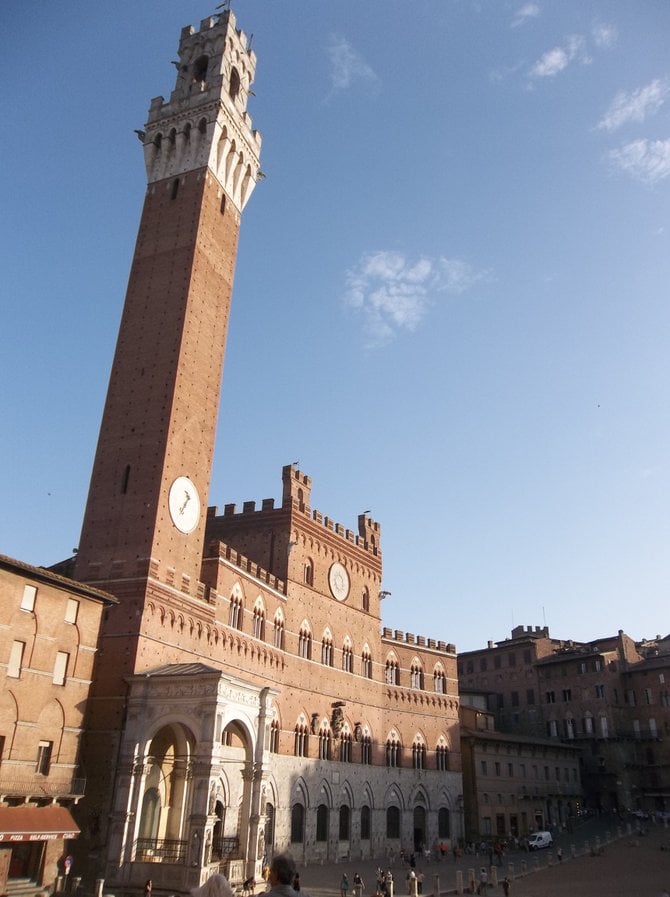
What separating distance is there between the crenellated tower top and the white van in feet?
142

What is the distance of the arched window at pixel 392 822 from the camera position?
45.7 meters

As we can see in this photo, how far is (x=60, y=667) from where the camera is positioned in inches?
1063

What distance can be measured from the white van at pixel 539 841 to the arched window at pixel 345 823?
14.4 meters

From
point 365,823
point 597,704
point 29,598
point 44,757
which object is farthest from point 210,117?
point 597,704

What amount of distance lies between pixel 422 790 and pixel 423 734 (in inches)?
134

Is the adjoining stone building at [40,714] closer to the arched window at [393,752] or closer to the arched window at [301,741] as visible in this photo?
the arched window at [301,741]

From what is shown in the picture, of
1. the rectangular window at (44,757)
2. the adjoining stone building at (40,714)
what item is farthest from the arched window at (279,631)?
the rectangular window at (44,757)

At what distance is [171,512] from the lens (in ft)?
107

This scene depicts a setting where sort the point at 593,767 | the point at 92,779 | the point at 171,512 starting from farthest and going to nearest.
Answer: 1. the point at 593,767
2. the point at 171,512
3. the point at 92,779

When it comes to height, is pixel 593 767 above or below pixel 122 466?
below

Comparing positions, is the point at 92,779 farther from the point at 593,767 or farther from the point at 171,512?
the point at 593,767

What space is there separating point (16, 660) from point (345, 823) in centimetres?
2464

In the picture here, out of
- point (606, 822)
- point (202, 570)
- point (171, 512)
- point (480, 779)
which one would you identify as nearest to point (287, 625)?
point (202, 570)

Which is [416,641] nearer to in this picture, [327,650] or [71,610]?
[327,650]
